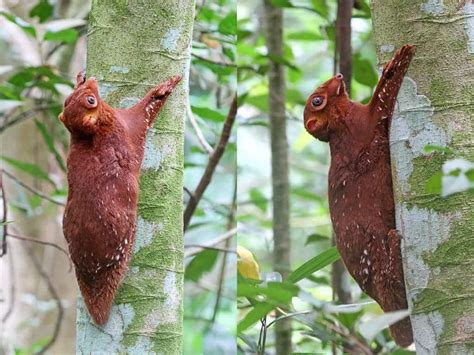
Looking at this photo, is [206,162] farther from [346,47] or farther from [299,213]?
[346,47]

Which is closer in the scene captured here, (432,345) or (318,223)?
(432,345)

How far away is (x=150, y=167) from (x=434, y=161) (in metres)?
0.33

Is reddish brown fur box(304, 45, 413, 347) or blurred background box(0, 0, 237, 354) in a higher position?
blurred background box(0, 0, 237, 354)

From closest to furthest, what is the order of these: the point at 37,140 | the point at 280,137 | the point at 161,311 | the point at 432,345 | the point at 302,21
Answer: the point at 432,345, the point at 161,311, the point at 280,137, the point at 37,140, the point at 302,21

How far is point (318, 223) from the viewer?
251 cm

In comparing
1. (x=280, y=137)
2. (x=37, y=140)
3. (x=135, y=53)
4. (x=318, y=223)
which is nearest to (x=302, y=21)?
(x=318, y=223)

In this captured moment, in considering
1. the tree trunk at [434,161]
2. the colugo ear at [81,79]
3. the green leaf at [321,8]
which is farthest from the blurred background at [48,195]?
the tree trunk at [434,161]

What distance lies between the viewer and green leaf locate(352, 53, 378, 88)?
1.59m

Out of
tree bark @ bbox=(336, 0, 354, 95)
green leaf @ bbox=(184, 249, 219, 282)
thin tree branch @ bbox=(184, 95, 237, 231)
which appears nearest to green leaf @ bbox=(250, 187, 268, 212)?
green leaf @ bbox=(184, 249, 219, 282)

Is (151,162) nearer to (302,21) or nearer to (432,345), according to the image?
(432,345)

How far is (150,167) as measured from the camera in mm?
925

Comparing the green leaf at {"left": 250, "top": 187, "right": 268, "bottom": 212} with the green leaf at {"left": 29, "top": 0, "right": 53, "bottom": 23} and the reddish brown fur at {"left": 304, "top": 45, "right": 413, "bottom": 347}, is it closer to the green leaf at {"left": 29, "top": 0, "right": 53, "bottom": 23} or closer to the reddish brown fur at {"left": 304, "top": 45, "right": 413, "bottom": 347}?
the green leaf at {"left": 29, "top": 0, "right": 53, "bottom": 23}

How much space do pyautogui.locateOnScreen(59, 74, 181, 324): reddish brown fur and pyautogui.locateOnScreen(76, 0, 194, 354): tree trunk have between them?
2 cm

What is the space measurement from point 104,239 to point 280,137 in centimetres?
102
